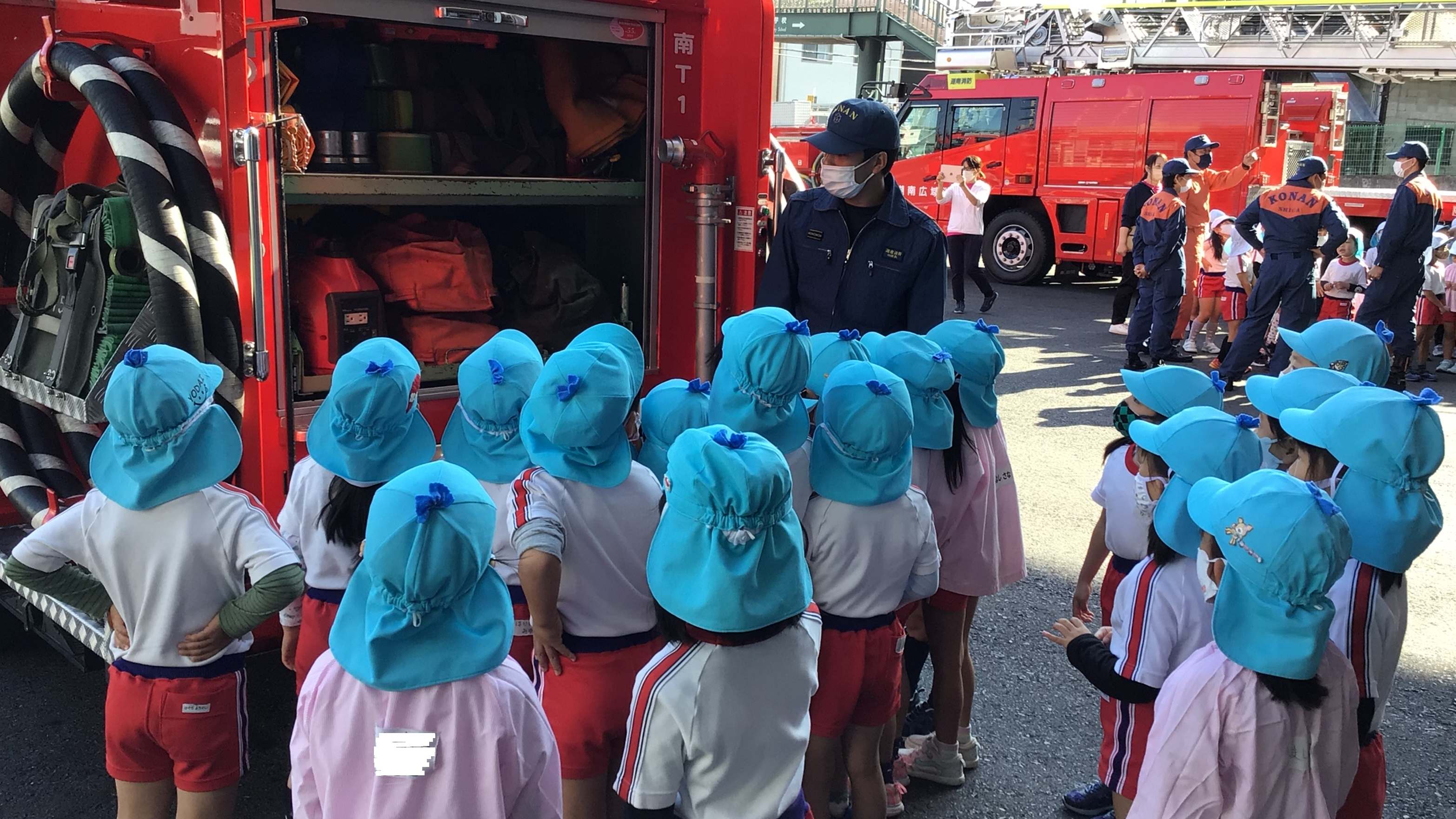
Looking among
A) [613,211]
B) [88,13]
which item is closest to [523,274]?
[613,211]

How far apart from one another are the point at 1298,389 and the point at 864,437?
1.37 metres

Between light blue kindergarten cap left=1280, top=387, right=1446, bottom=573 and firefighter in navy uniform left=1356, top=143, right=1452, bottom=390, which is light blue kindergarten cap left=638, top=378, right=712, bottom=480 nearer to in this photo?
light blue kindergarten cap left=1280, top=387, right=1446, bottom=573

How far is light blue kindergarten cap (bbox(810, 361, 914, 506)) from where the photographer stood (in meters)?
2.51

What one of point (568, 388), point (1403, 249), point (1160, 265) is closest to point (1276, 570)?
point (568, 388)

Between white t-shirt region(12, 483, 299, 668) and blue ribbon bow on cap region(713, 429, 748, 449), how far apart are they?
1.05 metres

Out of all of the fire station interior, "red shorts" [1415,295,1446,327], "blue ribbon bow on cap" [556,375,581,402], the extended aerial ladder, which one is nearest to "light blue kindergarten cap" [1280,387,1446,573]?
"blue ribbon bow on cap" [556,375,581,402]

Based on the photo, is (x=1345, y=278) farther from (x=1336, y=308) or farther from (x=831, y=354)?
(x=831, y=354)

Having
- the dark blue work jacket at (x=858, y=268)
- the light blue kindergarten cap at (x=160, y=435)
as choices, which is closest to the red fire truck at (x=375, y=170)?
the dark blue work jacket at (x=858, y=268)

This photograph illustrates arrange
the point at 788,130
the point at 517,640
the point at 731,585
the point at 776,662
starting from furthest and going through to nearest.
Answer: the point at 788,130, the point at 517,640, the point at 776,662, the point at 731,585

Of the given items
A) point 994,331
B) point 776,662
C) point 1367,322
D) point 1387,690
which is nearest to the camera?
point 776,662

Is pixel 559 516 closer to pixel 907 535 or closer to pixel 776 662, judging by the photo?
pixel 776 662

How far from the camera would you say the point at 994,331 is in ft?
11.1

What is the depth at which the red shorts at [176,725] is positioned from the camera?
247 cm

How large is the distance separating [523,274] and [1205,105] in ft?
36.0
